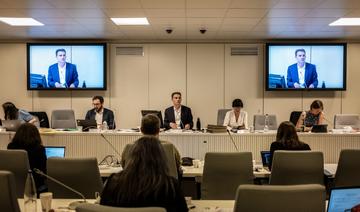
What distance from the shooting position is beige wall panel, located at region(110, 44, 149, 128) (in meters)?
8.35

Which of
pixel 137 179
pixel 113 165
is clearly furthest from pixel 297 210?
pixel 113 165

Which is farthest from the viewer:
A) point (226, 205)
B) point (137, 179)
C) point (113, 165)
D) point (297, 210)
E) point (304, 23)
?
point (304, 23)

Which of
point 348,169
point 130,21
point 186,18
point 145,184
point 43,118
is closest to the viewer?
point 145,184

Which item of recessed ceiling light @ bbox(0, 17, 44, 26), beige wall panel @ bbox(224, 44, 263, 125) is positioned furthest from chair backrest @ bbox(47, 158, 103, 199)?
beige wall panel @ bbox(224, 44, 263, 125)

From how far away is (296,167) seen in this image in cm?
345

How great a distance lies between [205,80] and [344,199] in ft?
20.9

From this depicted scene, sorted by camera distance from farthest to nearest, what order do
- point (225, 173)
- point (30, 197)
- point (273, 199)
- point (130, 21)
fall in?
1. point (130, 21)
2. point (225, 173)
3. point (30, 197)
4. point (273, 199)

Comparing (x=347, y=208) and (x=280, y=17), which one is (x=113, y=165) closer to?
(x=347, y=208)

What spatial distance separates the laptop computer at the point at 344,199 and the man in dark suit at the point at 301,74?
20.1ft

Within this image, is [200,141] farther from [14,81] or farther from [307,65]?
[14,81]

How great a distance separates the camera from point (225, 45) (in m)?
8.32


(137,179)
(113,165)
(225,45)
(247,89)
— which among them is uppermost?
(225,45)

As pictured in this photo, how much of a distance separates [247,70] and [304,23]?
2.21 metres

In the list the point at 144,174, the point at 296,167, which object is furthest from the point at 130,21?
the point at 144,174
